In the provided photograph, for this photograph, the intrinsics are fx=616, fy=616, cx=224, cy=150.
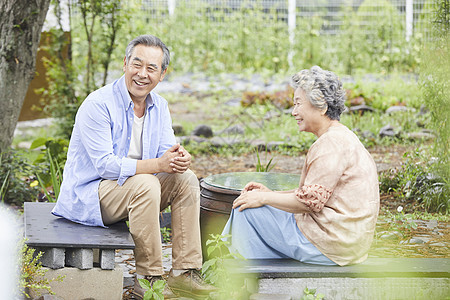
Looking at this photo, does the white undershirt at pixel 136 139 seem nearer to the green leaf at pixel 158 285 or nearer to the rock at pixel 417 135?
the green leaf at pixel 158 285

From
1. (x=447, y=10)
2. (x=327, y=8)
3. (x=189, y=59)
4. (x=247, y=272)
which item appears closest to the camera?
(x=247, y=272)

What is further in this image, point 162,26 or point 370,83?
point 162,26

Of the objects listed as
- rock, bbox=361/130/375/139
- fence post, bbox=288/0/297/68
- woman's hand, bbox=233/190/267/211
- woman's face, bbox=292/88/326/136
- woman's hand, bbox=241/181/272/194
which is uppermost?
fence post, bbox=288/0/297/68

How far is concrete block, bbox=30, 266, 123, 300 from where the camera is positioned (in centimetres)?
301

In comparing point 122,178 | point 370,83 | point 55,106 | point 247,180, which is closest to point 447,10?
point 247,180

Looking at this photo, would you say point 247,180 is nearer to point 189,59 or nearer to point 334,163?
point 334,163

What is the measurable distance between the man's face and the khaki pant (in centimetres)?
50

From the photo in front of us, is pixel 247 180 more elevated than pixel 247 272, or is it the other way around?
pixel 247 180

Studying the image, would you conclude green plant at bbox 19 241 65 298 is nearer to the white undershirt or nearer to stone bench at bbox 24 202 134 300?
stone bench at bbox 24 202 134 300

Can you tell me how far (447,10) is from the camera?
508cm

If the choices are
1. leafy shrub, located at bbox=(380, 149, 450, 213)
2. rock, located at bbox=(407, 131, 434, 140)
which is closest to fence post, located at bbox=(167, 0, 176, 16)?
rock, located at bbox=(407, 131, 434, 140)

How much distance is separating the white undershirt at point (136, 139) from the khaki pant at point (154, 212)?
0.20 metres

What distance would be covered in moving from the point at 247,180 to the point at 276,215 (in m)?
0.72

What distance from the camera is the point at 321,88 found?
114 inches
